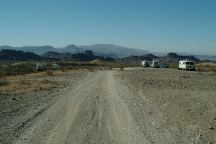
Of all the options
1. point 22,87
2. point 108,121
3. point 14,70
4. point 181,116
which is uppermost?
point 108,121

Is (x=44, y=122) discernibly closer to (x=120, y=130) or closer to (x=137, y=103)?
(x=120, y=130)

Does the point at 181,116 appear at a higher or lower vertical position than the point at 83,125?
lower

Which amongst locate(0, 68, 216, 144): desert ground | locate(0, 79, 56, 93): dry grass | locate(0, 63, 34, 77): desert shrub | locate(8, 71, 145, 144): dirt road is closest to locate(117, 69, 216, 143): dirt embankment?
locate(0, 68, 216, 144): desert ground

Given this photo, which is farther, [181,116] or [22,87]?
[22,87]

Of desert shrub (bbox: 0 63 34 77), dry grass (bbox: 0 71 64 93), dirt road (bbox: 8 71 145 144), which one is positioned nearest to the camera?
dirt road (bbox: 8 71 145 144)

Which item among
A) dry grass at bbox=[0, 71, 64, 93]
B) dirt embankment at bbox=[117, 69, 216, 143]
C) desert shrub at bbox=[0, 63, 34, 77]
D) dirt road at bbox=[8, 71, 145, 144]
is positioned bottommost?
desert shrub at bbox=[0, 63, 34, 77]

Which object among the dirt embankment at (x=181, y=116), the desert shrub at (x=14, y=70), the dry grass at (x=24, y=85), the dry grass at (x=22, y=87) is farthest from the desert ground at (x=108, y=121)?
the desert shrub at (x=14, y=70)

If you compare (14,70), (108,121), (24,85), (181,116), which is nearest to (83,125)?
(108,121)

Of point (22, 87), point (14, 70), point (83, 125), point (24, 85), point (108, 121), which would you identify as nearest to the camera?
point (83, 125)

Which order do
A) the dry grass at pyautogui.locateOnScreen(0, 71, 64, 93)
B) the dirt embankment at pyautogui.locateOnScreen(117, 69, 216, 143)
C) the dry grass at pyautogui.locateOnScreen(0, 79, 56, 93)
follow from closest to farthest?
the dirt embankment at pyautogui.locateOnScreen(117, 69, 216, 143), the dry grass at pyautogui.locateOnScreen(0, 79, 56, 93), the dry grass at pyautogui.locateOnScreen(0, 71, 64, 93)

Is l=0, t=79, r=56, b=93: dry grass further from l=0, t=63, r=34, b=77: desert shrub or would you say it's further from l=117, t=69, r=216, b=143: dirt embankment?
l=0, t=63, r=34, b=77: desert shrub

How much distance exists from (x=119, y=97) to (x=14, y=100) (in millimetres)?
6415

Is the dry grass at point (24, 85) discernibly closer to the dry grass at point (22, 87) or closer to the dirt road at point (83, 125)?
the dry grass at point (22, 87)

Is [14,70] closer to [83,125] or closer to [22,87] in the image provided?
[22,87]
